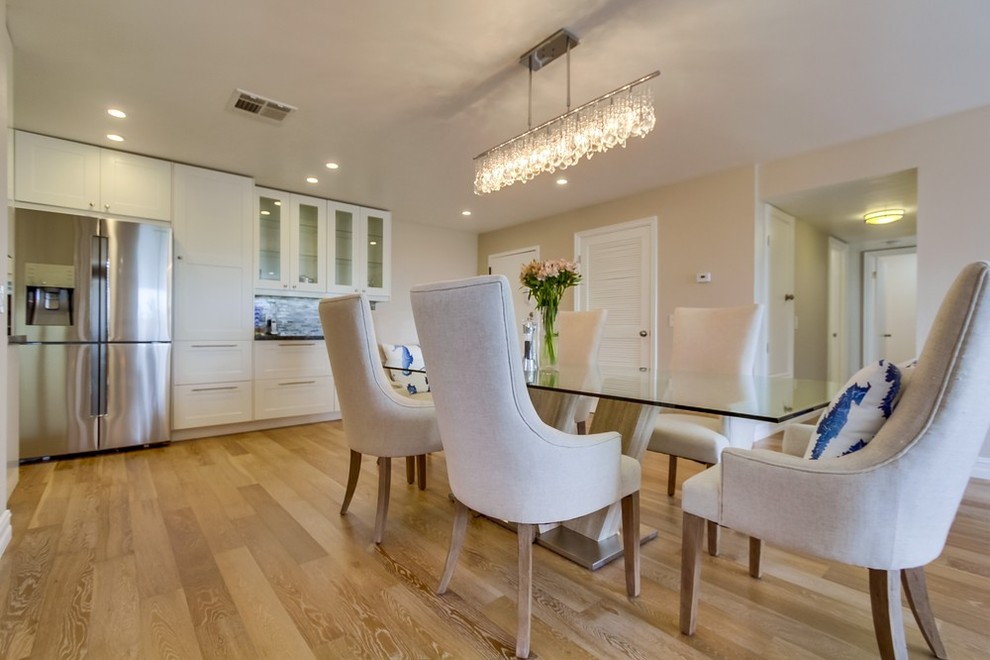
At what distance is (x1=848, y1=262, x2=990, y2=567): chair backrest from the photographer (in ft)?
2.87

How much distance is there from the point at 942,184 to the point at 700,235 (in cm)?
A: 147

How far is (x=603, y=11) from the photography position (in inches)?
71.2

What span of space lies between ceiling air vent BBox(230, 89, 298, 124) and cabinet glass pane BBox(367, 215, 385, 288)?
6.84 ft

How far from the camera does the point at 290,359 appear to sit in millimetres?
4168

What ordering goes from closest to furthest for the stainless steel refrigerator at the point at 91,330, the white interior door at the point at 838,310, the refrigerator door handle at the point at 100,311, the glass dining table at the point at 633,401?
the glass dining table at the point at 633,401
the stainless steel refrigerator at the point at 91,330
the refrigerator door handle at the point at 100,311
the white interior door at the point at 838,310

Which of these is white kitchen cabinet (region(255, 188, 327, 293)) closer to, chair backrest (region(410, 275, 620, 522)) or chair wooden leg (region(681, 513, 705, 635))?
chair backrest (region(410, 275, 620, 522))

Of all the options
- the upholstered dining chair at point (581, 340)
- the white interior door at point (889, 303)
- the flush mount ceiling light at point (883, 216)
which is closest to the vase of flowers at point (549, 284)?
the upholstered dining chair at point (581, 340)

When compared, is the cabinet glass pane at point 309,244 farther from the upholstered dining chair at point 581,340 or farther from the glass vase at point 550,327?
the glass vase at point 550,327

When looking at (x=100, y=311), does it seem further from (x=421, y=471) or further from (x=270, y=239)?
(x=421, y=471)

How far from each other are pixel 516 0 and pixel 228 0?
46.3 inches

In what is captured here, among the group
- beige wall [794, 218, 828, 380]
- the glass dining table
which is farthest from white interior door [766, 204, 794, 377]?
the glass dining table

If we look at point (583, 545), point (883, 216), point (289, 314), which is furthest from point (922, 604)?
point (289, 314)

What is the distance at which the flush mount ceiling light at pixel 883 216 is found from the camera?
378 centimetres

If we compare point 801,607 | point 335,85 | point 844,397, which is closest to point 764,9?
point 844,397
